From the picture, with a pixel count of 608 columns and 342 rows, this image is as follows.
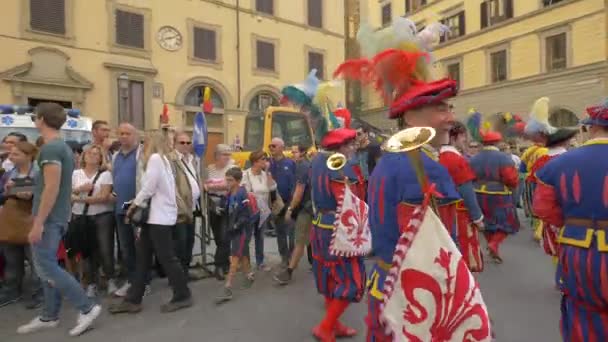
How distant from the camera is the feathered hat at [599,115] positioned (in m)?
2.39

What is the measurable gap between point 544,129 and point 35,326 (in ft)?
18.8

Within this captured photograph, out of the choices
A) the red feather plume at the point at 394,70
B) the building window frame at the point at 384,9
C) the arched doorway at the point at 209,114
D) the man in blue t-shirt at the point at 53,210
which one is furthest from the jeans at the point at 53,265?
the building window frame at the point at 384,9

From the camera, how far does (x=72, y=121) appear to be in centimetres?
870

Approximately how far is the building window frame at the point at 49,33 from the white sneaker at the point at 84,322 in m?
16.2

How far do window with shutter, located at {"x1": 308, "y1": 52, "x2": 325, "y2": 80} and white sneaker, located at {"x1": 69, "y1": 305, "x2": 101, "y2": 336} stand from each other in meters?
21.6

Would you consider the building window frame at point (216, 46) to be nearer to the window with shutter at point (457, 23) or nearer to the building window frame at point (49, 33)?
the building window frame at point (49, 33)

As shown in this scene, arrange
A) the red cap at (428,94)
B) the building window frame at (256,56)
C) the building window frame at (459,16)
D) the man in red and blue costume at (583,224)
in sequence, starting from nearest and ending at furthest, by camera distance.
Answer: the red cap at (428,94) < the man in red and blue costume at (583,224) < the building window frame at (256,56) < the building window frame at (459,16)

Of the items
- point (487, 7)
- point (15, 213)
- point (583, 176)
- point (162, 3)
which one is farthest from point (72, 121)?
point (487, 7)

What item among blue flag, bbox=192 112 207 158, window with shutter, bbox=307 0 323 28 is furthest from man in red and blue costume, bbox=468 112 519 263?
window with shutter, bbox=307 0 323 28

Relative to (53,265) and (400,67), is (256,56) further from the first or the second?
(400,67)

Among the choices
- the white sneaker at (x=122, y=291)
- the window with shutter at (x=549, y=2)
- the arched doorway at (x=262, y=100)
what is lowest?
the white sneaker at (x=122, y=291)

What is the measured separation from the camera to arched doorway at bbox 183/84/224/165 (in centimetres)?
2036

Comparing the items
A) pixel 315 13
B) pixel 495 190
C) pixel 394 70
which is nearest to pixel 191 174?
pixel 394 70

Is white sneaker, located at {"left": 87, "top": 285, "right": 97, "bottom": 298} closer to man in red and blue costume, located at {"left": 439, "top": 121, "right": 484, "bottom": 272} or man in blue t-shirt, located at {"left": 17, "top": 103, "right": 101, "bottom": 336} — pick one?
man in blue t-shirt, located at {"left": 17, "top": 103, "right": 101, "bottom": 336}
